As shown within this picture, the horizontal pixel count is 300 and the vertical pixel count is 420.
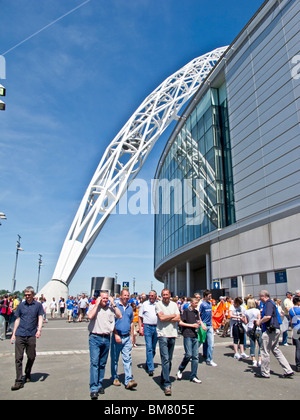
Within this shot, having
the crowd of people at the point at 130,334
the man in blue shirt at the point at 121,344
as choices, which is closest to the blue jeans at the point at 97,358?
the crowd of people at the point at 130,334

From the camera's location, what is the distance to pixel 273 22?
64.0 ft

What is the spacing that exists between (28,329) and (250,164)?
1820 cm

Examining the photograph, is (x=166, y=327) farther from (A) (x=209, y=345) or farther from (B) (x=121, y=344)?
(A) (x=209, y=345)

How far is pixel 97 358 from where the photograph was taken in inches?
192

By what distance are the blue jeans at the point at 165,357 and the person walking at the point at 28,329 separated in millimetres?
2260

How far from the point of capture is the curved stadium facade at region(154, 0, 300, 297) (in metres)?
16.9

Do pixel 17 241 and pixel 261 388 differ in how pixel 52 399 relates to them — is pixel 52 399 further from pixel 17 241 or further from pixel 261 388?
pixel 17 241

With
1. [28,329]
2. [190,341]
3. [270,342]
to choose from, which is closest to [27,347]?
[28,329]

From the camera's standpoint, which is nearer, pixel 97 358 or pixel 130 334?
pixel 97 358

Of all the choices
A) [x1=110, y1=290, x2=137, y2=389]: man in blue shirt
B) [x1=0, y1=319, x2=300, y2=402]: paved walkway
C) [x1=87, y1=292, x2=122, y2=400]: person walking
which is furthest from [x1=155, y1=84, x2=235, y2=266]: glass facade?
[x1=87, y1=292, x2=122, y2=400]: person walking

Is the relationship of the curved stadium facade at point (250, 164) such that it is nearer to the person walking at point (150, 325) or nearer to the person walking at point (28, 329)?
the person walking at point (150, 325)

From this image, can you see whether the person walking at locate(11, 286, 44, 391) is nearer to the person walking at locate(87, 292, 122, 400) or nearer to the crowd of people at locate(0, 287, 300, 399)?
the crowd of people at locate(0, 287, 300, 399)
